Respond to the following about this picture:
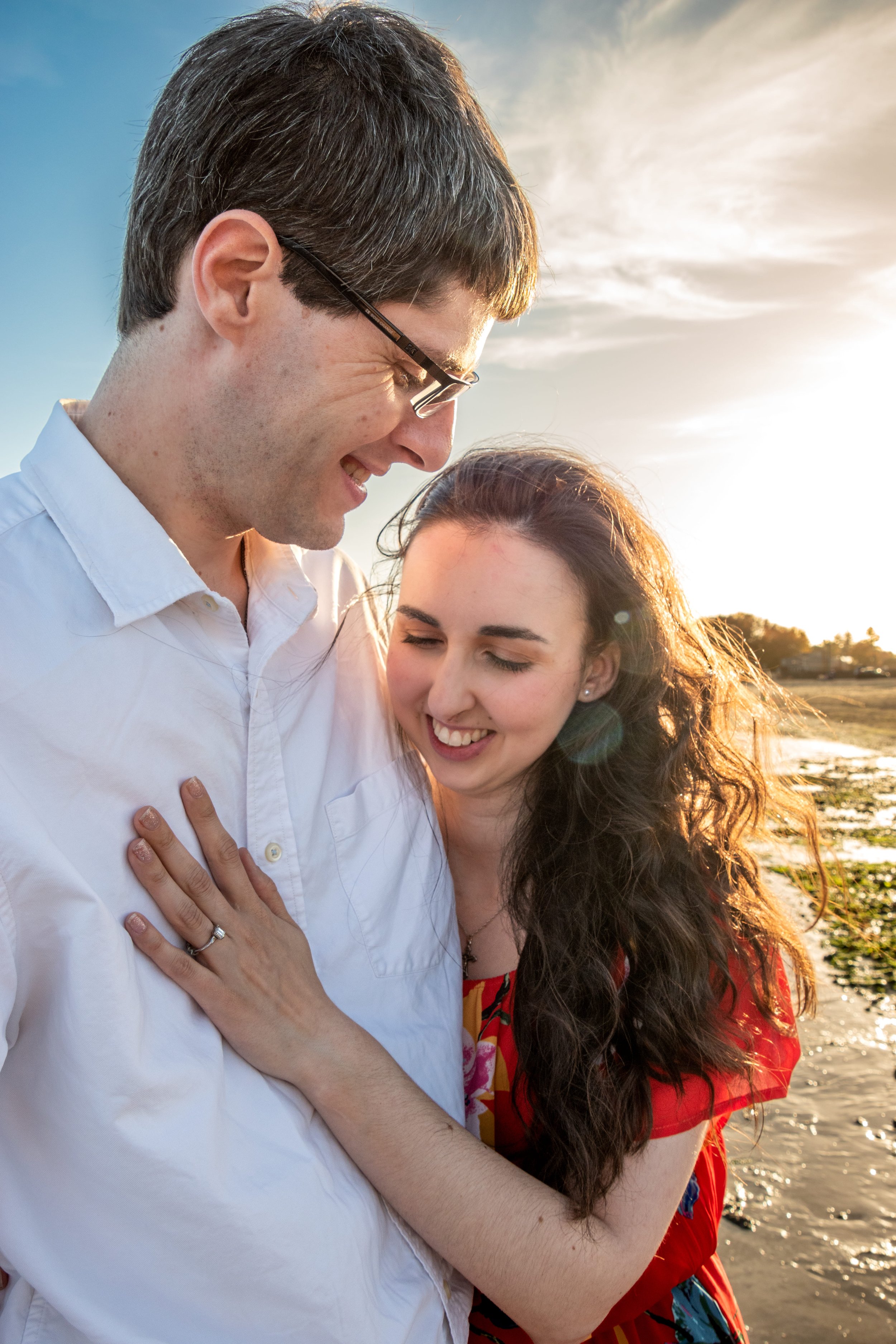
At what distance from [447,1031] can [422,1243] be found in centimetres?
48

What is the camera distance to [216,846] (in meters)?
1.84

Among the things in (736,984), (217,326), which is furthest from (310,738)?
(736,984)

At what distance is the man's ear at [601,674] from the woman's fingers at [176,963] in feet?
4.99

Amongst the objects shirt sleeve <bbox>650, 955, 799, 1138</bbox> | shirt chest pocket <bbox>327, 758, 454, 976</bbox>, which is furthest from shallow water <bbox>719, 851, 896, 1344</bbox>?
shirt chest pocket <bbox>327, 758, 454, 976</bbox>

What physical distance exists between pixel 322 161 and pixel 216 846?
154 cm

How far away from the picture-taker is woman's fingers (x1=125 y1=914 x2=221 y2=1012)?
5.46ft

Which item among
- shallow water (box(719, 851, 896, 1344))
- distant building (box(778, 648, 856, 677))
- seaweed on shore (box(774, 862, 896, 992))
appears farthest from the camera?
distant building (box(778, 648, 856, 677))

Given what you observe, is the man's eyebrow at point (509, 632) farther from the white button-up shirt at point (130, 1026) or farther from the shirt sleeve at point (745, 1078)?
the shirt sleeve at point (745, 1078)

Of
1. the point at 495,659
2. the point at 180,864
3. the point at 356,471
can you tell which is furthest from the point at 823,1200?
the point at 356,471

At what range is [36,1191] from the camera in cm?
162

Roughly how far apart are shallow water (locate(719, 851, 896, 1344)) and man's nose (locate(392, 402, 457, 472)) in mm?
2509

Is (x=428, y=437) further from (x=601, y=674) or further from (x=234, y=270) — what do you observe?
(x=601, y=674)

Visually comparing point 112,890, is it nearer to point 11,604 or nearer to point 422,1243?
point 11,604

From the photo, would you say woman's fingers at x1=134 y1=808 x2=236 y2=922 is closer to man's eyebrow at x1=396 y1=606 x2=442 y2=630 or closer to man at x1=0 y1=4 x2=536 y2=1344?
man at x1=0 y1=4 x2=536 y2=1344
